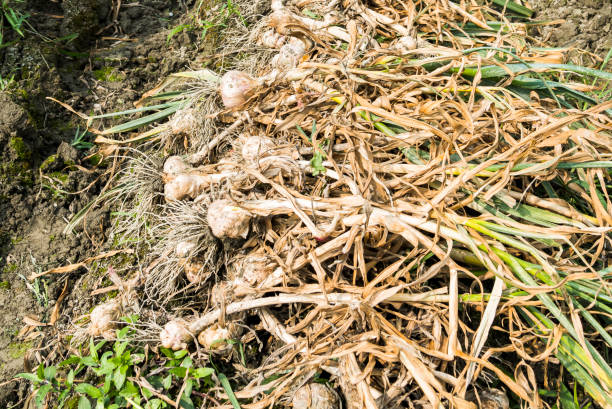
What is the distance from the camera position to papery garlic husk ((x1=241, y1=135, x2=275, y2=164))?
4.59ft

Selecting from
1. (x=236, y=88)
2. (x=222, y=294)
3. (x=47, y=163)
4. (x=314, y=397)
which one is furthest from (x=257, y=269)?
(x=47, y=163)

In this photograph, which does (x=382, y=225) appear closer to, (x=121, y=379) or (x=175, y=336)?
(x=175, y=336)

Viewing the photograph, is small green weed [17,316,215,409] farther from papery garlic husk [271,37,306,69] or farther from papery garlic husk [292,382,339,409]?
papery garlic husk [271,37,306,69]

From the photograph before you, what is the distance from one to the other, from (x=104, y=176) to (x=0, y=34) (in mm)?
681

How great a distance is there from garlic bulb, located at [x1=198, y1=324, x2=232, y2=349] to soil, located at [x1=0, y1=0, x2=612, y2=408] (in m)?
0.45

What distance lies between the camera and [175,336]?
4.15 ft

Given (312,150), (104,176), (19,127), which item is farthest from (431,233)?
(19,127)

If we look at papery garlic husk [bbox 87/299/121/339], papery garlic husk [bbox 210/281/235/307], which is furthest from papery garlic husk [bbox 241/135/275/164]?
papery garlic husk [bbox 87/299/121/339]

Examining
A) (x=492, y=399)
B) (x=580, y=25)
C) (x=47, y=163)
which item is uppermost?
(x=580, y=25)

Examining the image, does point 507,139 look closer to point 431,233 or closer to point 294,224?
point 431,233

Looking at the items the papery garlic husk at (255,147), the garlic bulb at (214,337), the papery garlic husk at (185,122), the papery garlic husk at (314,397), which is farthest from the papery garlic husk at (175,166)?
the papery garlic husk at (314,397)

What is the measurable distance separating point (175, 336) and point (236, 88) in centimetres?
86

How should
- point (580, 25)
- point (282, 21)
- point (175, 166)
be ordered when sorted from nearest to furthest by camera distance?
1. point (175, 166)
2. point (282, 21)
3. point (580, 25)

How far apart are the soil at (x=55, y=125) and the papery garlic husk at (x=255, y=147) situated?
0.61 m
